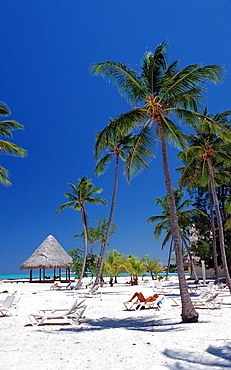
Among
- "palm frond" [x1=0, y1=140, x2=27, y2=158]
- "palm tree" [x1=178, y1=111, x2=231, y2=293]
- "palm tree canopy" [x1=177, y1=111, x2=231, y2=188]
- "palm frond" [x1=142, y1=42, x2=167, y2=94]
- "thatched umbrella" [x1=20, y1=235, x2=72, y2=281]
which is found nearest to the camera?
"palm frond" [x1=142, y1=42, x2=167, y2=94]

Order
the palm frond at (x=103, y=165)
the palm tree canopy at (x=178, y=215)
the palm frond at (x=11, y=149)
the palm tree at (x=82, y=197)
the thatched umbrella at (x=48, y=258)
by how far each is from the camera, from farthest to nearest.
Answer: the thatched umbrella at (x=48, y=258) → the palm tree canopy at (x=178, y=215) → the palm tree at (x=82, y=197) → the palm frond at (x=103, y=165) → the palm frond at (x=11, y=149)

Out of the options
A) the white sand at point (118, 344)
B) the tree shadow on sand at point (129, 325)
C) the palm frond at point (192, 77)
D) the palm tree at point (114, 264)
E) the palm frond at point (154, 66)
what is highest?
the palm frond at point (154, 66)

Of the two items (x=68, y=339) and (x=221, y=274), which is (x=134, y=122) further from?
(x=221, y=274)

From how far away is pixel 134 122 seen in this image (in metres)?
11.4

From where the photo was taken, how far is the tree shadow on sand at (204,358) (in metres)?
4.87

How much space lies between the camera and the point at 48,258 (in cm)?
3553

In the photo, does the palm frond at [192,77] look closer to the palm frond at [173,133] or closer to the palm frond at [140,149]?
the palm frond at [173,133]

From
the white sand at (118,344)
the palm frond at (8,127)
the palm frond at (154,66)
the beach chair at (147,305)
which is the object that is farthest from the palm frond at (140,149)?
the palm frond at (8,127)

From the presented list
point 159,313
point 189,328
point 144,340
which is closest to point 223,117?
point 159,313

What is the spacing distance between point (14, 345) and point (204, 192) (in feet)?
87.9

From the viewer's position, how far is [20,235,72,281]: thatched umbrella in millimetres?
34750

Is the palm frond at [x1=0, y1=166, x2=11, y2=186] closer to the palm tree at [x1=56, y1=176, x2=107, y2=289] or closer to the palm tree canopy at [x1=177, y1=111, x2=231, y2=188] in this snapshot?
the palm tree canopy at [x1=177, y1=111, x2=231, y2=188]

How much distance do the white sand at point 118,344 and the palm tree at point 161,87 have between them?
2.86 meters

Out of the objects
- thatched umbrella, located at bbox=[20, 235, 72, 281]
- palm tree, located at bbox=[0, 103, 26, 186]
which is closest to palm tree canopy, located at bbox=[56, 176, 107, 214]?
thatched umbrella, located at bbox=[20, 235, 72, 281]
